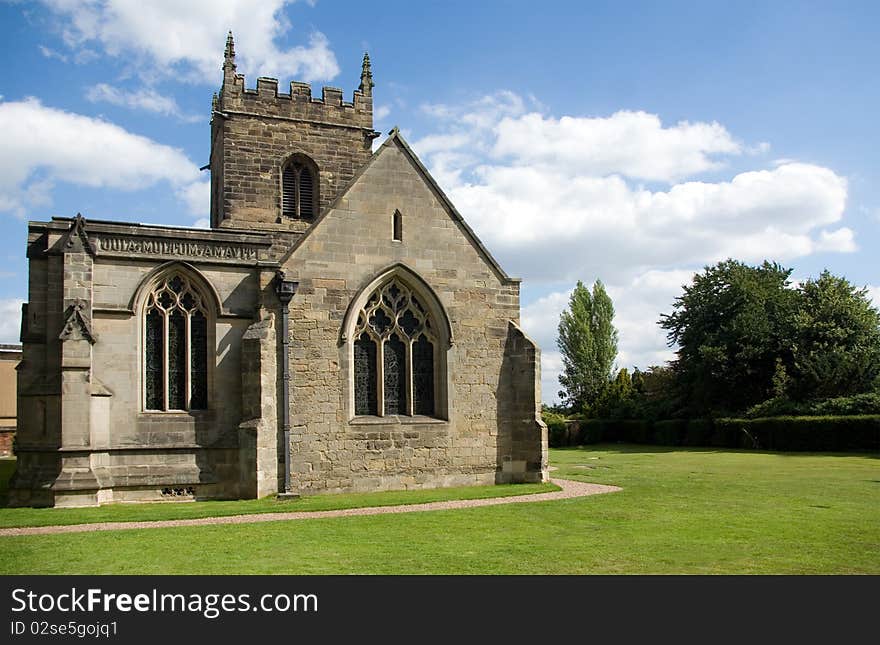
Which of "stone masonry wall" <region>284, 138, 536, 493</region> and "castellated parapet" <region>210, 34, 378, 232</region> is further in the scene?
"castellated parapet" <region>210, 34, 378, 232</region>

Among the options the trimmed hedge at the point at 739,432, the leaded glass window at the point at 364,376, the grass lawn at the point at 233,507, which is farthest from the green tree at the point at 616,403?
the leaded glass window at the point at 364,376

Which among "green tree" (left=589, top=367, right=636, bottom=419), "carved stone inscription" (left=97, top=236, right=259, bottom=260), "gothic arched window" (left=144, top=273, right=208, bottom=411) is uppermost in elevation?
"carved stone inscription" (left=97, top=236, right=259, bottom=260)

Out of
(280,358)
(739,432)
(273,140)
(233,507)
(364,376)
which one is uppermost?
(273,140)

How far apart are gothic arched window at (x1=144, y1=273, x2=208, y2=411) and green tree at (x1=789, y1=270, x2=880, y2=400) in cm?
3130

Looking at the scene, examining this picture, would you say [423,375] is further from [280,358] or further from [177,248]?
[177,248]

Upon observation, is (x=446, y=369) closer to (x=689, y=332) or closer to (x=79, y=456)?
(x=79, y=456)

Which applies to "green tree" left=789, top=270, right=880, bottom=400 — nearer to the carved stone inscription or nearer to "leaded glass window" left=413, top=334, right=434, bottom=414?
"leaded glass window" left=413, top=334, right=434, bottom=414

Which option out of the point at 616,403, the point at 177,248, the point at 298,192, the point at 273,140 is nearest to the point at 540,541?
the point at 177,248

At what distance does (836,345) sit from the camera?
40500mm

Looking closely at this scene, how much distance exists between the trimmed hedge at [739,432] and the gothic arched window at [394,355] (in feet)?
76.1

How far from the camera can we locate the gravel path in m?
14.9

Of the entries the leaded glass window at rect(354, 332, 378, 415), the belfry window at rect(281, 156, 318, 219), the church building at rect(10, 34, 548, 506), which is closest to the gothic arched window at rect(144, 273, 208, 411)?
the church building at rect(10, 34, 548, 506)

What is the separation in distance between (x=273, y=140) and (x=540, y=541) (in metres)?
19.4
